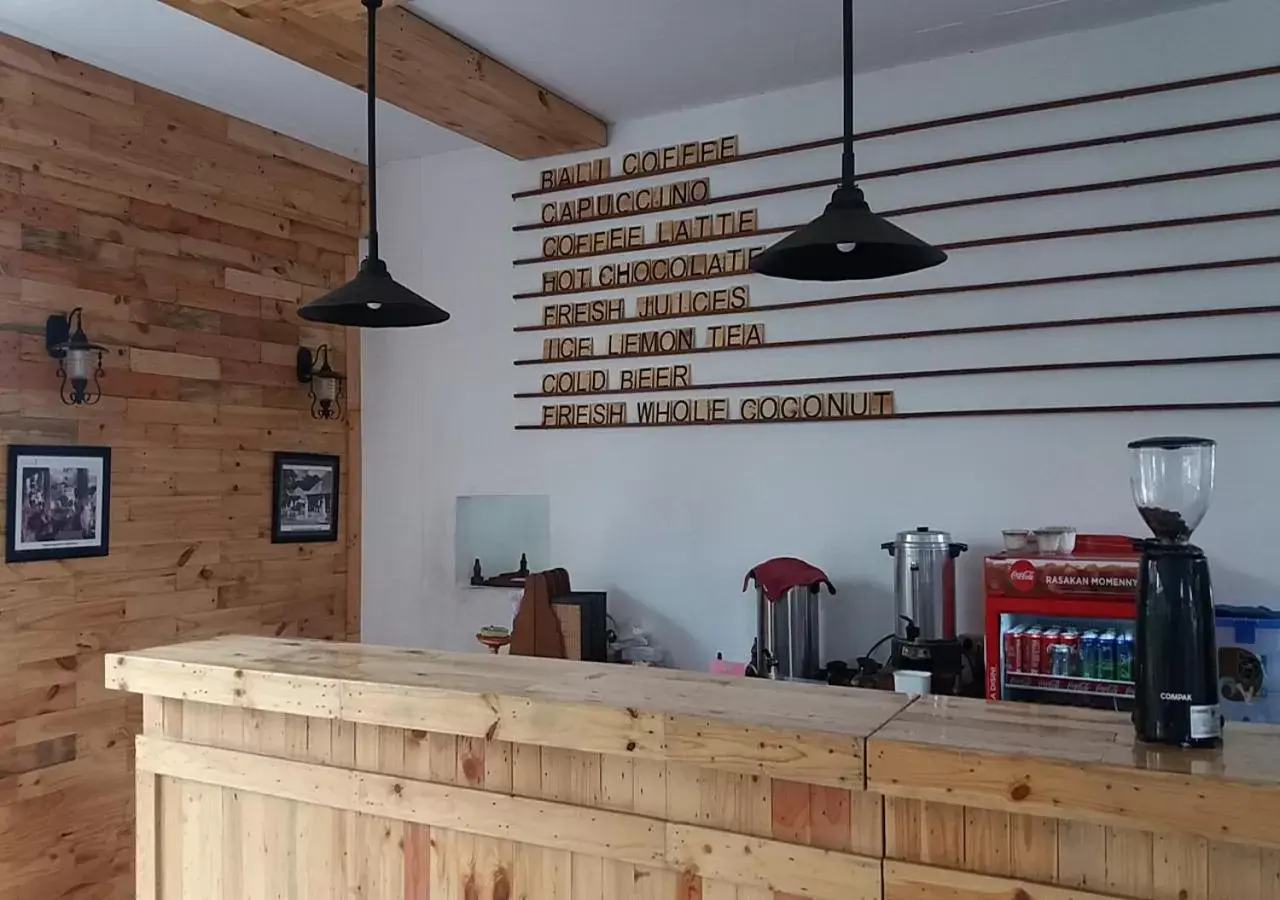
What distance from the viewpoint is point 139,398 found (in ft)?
12.4

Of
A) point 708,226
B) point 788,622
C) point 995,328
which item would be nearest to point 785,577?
point 788,622

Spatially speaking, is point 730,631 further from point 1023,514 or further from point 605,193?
point 605,193

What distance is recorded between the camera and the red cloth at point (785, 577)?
338 cm

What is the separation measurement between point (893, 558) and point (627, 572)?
1.05m

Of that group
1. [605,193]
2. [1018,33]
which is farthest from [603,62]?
[1018,33]

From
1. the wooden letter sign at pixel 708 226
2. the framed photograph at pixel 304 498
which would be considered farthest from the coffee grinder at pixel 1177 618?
the framed photograph at pixel 304 498

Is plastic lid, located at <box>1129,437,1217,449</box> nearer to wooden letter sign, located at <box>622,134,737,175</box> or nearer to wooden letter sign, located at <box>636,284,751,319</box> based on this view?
wooden letter sign, located at <box>636,284,751,319</box>

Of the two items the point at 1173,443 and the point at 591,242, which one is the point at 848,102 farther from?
the point at 591,242

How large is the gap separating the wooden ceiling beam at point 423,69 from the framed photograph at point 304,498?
1.58 meters

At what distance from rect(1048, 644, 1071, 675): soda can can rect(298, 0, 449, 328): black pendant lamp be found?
1.87 meters

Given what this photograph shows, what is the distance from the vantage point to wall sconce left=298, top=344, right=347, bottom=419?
14.8ft

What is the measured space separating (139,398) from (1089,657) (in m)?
3.29

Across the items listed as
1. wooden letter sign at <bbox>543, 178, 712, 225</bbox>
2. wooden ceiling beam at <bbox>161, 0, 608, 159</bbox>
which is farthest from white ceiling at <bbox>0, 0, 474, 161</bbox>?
wooden letter sign at <bbox>543, 178, 712, 225</bbox>

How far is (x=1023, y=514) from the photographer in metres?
3.26
